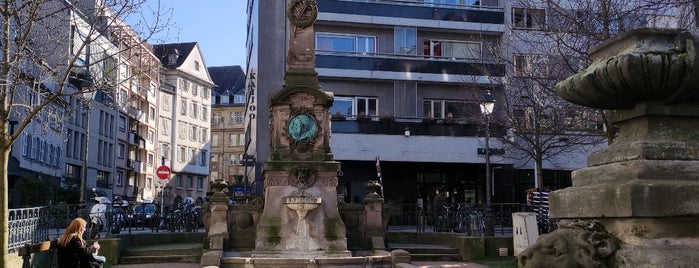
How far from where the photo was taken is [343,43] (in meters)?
35.2

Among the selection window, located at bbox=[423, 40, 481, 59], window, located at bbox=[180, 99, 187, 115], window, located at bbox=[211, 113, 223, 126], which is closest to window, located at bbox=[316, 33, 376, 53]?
window, located at bbox=[423, 40, 481, 59]

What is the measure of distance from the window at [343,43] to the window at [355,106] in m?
2.49

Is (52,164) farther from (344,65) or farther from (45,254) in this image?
(45,254)

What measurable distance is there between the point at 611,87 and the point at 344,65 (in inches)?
1199

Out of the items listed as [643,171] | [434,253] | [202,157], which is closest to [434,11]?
[434,253]

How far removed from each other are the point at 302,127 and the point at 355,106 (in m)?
18.1

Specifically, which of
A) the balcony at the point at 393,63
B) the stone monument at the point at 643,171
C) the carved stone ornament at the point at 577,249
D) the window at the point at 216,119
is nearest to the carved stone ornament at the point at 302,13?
the stone monument at the point at 643,171

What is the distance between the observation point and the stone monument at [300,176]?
637 inches

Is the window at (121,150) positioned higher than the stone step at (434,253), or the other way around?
the window at (121,150)

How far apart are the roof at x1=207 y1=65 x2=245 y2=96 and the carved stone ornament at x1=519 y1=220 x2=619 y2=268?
111557 millimetres

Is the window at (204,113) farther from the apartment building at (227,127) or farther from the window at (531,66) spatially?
the window at (531,66)

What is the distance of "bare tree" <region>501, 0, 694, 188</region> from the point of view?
51.0ft

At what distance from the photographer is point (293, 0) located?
17.8 m

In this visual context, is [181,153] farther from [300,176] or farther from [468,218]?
[300,176]
